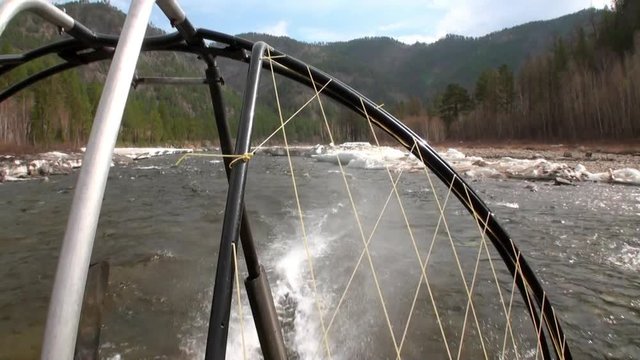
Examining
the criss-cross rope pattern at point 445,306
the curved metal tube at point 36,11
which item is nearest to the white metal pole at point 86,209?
the curved metal tube at point 36,11

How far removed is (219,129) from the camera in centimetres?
313

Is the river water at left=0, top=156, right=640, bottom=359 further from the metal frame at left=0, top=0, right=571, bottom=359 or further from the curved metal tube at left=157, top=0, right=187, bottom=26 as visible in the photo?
the curved metal tube at left=157, top=0, right=187, bottom=26

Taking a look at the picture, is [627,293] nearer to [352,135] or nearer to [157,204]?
[157,204]

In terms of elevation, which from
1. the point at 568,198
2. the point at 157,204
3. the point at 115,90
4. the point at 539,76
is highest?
the point at 539,76

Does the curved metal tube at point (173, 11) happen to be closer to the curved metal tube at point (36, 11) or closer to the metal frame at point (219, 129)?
the metal frame at point (219, 129)

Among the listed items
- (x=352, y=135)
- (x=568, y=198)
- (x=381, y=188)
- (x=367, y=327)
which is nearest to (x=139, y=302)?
(x=367, y=327)

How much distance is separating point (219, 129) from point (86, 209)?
2.32 meters

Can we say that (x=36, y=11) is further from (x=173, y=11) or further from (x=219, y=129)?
(x=219, y=129)

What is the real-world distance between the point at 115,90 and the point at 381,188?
611 inches

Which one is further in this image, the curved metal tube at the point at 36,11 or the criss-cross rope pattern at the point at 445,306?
the criss-cross rope pattern at the point at 445,306

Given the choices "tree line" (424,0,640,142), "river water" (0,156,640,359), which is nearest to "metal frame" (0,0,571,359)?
"river water" (0,156,640,359)

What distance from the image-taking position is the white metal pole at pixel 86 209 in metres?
0.82

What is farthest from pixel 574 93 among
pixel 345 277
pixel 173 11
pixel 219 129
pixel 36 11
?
pixel 36 11

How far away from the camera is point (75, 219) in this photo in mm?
865
